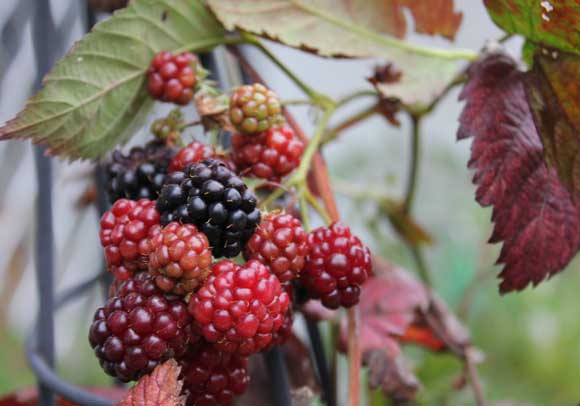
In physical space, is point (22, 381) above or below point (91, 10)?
below

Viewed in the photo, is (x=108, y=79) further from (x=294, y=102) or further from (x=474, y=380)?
(x=474, y=380)

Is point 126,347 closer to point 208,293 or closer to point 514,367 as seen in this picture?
point 208,293

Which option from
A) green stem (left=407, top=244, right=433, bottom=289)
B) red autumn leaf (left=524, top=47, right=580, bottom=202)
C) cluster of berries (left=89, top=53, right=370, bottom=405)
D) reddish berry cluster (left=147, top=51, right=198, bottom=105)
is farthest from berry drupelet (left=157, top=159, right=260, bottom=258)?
green stem (left=407, top=244, right=433, bottom=289)

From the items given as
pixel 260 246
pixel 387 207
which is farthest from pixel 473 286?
pixel 260 246

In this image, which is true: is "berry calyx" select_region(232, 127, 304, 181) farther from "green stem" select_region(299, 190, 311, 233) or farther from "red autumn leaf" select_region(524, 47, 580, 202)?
"red autumn leaf" select_region(524, 47, 580, 202)

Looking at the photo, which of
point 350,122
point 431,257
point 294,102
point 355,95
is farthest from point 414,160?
point 431,257

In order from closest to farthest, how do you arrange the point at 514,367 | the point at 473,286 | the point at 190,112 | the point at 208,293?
the point at 208,293, the point at 190,112, the point at 473,286, the point at 514,367

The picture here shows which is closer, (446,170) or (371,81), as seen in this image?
(371,81)

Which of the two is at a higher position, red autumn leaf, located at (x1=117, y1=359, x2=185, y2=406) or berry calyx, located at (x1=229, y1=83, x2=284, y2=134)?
berry calyx, located at (x1=229, y1=83, x2=284, y2=134)
